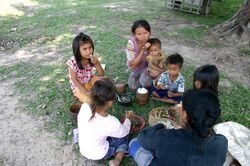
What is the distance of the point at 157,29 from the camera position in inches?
296

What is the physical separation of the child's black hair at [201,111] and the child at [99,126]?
109 cm

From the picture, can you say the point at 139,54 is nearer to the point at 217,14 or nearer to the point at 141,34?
the point at 141,34

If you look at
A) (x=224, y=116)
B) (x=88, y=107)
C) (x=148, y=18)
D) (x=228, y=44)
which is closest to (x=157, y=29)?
(x=148, y=18)

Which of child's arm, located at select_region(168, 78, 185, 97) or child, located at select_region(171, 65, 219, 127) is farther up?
child, located at select_region(171, 65, 219, 127)

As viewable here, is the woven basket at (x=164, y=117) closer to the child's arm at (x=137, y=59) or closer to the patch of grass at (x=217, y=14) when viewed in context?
the child's arm at (x=137, y=59)

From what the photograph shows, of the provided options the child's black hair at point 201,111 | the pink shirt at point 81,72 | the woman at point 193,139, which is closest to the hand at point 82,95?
the pink shirt at point 81,72

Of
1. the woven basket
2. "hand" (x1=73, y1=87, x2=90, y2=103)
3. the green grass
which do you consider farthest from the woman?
the green grass

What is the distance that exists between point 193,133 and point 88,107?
4.17 feet

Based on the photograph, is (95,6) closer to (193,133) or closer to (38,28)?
(38,28)

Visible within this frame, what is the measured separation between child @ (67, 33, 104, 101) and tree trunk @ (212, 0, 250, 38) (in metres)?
3.98

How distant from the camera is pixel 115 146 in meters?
3.31

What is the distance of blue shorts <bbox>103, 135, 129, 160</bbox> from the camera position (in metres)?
3.28

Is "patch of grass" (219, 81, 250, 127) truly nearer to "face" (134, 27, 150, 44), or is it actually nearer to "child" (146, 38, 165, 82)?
"child" (146, 38, 165, 82)

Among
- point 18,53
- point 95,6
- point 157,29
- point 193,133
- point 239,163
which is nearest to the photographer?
point 193,133
